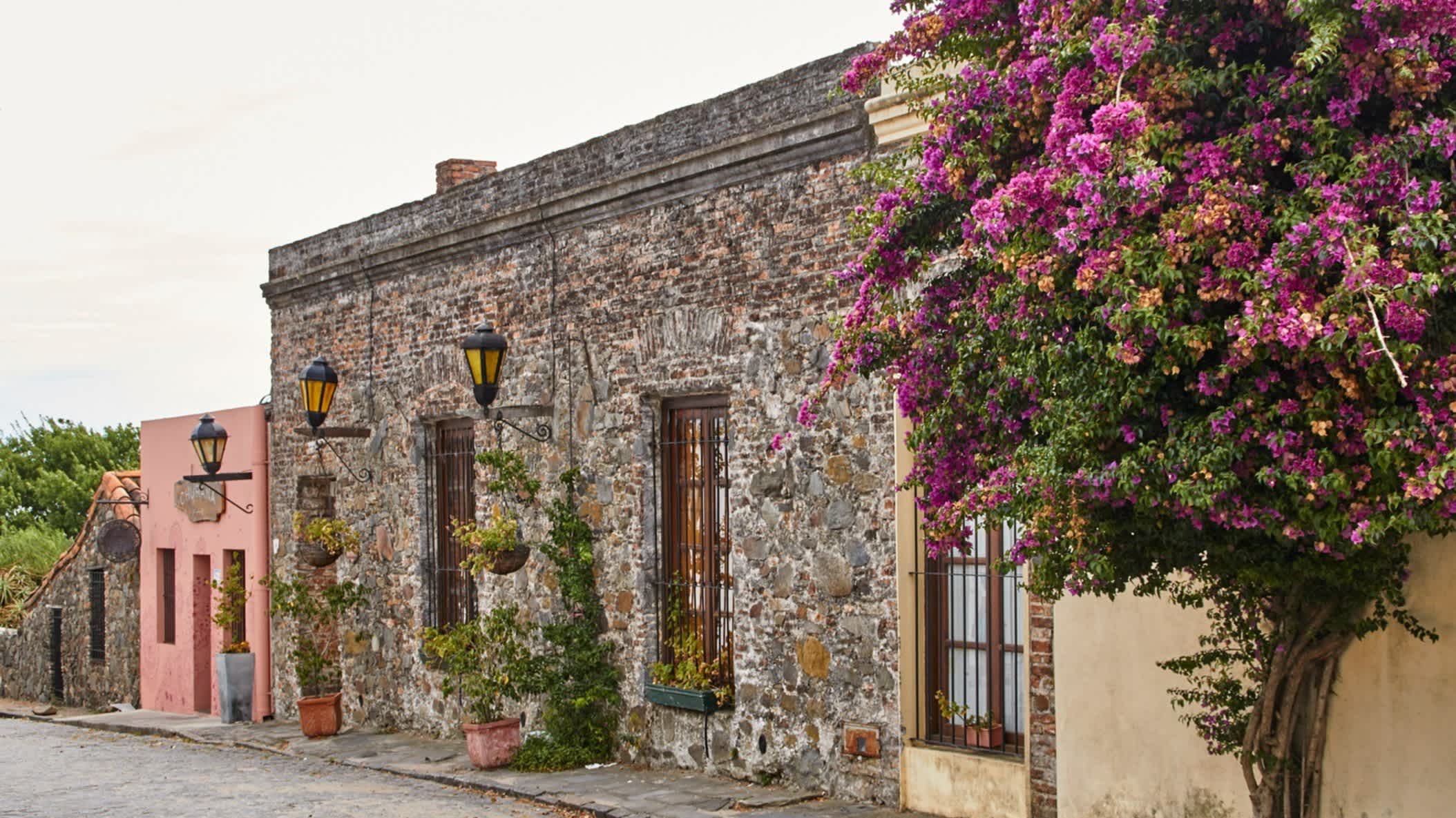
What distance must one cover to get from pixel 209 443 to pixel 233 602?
6.08 feet

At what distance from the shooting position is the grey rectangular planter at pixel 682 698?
35.0 feet

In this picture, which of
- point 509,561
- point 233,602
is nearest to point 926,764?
point 509,561

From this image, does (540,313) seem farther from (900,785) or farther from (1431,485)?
(1431,485)

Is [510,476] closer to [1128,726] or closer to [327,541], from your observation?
[327,541]

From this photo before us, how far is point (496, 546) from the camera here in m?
11.8

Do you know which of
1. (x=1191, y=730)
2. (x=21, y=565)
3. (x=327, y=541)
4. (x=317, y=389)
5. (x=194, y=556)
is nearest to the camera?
(x=1191, y=730)

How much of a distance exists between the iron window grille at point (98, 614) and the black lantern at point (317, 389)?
830 cm

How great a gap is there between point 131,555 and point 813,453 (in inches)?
506

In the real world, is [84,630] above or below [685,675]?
below

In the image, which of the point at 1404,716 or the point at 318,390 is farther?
the point at 318,390

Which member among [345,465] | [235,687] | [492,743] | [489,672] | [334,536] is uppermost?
[345,465]

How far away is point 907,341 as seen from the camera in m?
6.74

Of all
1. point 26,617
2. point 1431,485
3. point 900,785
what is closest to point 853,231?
point 1431,485

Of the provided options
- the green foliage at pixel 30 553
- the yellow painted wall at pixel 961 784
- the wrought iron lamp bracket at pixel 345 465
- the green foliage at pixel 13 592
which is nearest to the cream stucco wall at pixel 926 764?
the yellow painted wall at pixel 961 784
